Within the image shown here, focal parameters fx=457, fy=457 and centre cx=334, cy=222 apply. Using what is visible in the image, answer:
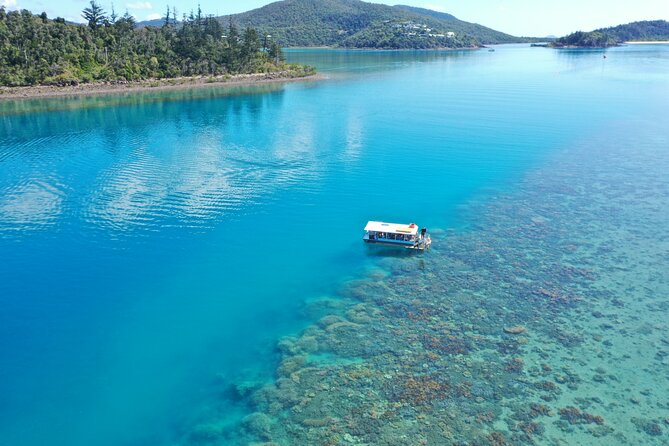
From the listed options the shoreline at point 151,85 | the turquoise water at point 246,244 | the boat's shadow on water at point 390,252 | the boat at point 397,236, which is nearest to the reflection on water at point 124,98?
the shoreline at point 151,85

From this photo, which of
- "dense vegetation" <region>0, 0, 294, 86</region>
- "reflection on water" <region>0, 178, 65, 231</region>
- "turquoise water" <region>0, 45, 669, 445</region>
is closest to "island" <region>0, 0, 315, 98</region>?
"dense vegetation" <region>0, 0, 294, 86</region>

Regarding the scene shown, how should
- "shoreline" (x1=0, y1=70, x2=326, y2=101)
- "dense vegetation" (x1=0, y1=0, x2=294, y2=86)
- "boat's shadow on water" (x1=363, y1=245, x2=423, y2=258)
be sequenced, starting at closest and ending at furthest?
"boat's shadow on water" (x1=363, y1=245, x2=423, y2=258) → "shoreline" (x1=0, y1=70, x2=326, y2=101) → "dense vegetation" (x1=0, y1=0, x2=294, y2=86)

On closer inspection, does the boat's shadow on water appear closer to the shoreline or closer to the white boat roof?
the white boat roof

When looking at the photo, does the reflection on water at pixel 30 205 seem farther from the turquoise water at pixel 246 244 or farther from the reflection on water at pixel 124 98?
the reflection on water at pixel 124 98

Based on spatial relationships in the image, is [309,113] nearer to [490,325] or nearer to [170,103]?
[170,103]

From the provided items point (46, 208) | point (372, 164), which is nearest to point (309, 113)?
point (372, 164)

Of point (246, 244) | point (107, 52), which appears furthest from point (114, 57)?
point (246, 244)
